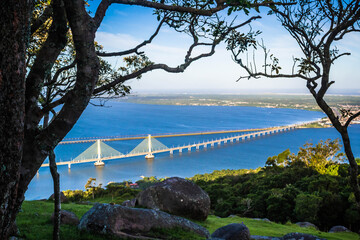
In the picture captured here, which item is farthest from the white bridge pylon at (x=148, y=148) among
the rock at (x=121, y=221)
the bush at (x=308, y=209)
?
the rock at (x=121, y=221)

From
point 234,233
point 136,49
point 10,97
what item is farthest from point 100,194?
point 10,97

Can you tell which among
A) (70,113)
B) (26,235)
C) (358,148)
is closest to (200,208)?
(26,235)

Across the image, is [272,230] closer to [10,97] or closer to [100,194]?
[10,97]

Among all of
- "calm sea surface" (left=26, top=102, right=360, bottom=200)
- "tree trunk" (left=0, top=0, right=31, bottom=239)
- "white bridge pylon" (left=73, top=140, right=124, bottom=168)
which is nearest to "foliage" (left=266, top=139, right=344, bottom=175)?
"tree trunk" (left=0, top=0, right=31, bottom=239)

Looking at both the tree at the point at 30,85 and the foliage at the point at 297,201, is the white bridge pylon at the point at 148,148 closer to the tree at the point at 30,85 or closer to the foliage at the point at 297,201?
the foliage at the point at 297,201

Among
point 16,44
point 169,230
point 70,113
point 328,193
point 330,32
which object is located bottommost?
point 328,193

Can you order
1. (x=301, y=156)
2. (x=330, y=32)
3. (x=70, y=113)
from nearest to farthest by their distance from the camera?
(x=70, y=113) < (x=330, y=32) < (x=301, y=156)

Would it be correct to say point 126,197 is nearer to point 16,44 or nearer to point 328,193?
point 328,193
